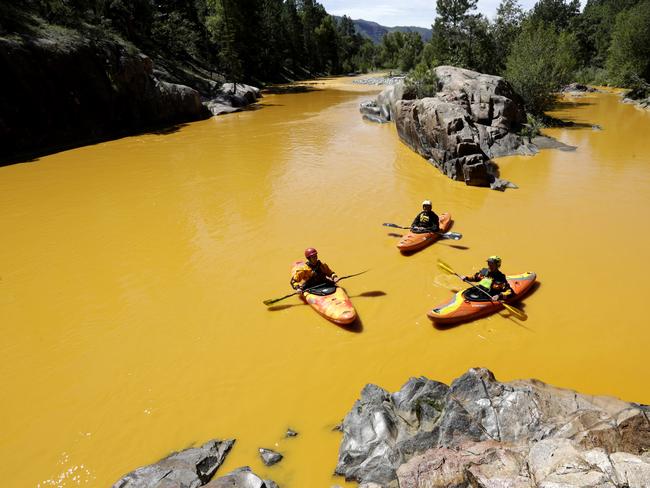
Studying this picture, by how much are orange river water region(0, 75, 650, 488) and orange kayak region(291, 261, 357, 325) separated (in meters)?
0.24

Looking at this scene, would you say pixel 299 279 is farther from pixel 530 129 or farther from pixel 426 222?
pixel 530 129

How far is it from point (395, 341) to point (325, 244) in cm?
405

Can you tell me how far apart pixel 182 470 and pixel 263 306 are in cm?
395

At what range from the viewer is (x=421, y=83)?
24.4m

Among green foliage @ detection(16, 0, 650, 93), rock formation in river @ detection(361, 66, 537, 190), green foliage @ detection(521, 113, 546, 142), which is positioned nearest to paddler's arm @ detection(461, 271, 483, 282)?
rock formation in river @ detection(361, 66, 537, 190)

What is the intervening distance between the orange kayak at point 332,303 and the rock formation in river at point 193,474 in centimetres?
306

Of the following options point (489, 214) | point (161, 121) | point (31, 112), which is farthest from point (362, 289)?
point (161, 121)

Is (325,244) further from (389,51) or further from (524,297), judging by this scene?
(389,51)

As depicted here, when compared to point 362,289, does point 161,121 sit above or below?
above

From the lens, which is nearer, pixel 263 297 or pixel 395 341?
pixel 395 341

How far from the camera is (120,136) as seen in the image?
2522cm

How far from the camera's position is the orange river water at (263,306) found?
19.5ft

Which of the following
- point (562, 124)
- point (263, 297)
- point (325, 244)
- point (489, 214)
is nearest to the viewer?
point (263, 297)

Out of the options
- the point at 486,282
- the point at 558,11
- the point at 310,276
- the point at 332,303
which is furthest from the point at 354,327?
the point at 558,11
